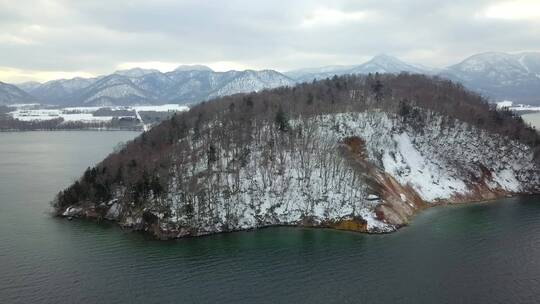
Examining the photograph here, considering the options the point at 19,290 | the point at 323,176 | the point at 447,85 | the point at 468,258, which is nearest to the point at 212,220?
the point at 323,176

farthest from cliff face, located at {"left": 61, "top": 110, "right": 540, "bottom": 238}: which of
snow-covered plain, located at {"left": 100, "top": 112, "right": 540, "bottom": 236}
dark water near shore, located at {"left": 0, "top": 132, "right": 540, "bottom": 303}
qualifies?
dark water near shore, located at {"left": 0, "top": 132, "right": 540, "bottom": 303}

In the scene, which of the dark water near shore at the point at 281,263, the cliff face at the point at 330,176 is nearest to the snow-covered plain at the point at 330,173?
the cliff face at the point at 330,176

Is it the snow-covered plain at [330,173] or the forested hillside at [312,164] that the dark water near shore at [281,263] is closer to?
the snow-covered plain at [330,173]

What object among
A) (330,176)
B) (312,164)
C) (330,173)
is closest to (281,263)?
(330,176)

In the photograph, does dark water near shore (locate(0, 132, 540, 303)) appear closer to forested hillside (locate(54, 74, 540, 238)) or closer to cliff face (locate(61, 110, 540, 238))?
cliff face (locate(61, 110, 540, 238))

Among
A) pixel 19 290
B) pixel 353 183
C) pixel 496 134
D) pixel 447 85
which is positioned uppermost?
pixel 447 85

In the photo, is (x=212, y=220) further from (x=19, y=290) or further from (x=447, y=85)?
(x=447, y=85)

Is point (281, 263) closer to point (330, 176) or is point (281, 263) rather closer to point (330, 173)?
point (330, 176)
